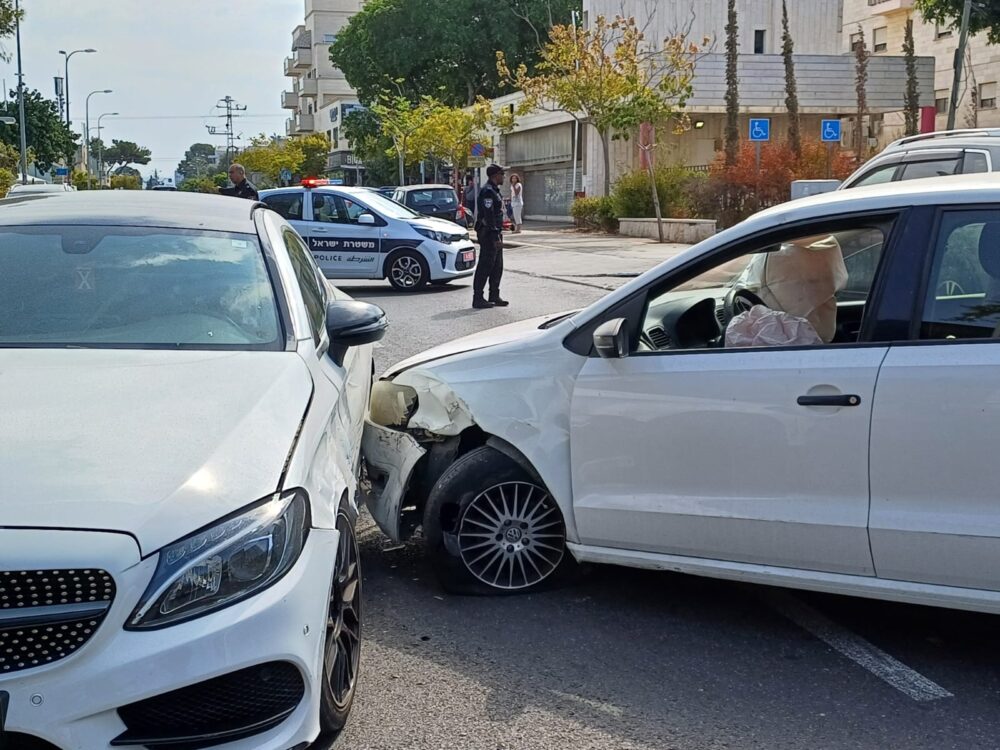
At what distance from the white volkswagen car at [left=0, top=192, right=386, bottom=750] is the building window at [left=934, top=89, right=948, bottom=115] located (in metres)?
51.5

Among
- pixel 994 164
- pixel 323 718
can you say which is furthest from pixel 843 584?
pixel 994 164

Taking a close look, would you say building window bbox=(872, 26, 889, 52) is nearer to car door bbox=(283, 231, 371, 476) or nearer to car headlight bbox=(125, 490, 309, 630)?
car door bbox=(283, 231, 371, 476)

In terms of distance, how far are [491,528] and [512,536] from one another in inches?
3.6

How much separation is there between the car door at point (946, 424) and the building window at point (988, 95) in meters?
49.6

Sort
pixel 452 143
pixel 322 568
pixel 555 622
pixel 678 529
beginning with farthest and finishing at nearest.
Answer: pixel 452 143
pixel 555 622
pixel 678 529
pixel 322 568

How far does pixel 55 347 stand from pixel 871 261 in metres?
2.88

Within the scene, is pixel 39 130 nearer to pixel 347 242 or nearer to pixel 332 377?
pixel 347 242

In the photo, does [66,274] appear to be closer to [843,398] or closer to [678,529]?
[678,529]

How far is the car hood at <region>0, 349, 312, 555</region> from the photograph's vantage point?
2.71 m

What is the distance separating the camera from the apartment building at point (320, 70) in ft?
342

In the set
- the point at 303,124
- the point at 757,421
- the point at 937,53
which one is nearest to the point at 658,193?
the point at 757,421

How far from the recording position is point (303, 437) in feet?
10.8

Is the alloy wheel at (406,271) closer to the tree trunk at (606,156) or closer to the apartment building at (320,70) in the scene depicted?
the tree trunk at (606,156)

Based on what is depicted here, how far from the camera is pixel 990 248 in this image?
3703 millimetres
